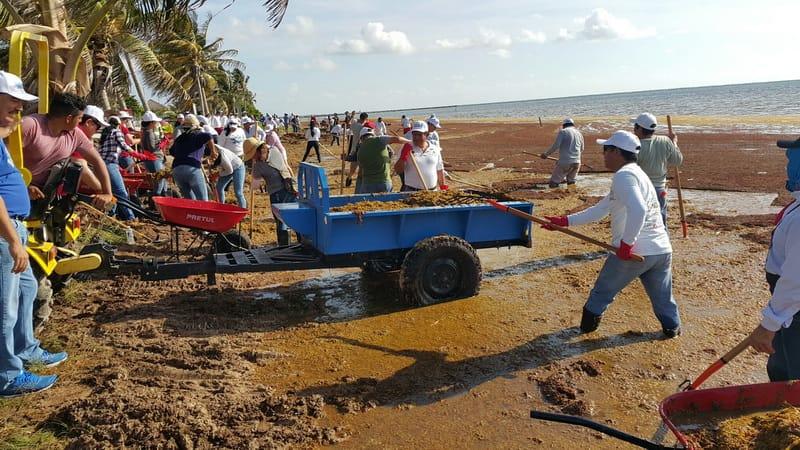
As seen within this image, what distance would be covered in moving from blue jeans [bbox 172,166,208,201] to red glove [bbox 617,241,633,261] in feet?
19.4

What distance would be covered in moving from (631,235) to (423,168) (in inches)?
136

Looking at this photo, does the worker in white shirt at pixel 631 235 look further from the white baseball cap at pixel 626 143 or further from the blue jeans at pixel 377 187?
the blue jeans at pixel 377 187

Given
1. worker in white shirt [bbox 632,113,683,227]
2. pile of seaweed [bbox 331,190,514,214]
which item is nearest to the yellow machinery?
pile of seaweed [bbox 331,190,514,214]

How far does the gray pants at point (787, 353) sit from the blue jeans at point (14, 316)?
4529 millimetres

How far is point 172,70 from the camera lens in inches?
1341

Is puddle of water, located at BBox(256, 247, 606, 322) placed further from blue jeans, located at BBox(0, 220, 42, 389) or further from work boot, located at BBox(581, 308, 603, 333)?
blue jeans, located at BBox(0, 220, 42, 389)

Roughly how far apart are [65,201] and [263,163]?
3.17 meters

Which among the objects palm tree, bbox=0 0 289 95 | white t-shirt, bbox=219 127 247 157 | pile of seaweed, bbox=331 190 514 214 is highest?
palm tree, bbox=0 0 289 95

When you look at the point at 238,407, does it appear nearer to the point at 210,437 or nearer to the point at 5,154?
the point at 210,437

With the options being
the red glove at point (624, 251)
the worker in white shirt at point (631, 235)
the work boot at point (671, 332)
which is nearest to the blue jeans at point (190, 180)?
the worker in white shirt at point (631, 235)

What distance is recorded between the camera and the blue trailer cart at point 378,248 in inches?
213

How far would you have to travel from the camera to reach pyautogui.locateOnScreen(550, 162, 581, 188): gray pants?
13.2 m

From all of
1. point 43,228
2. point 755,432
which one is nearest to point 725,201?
point 755,432

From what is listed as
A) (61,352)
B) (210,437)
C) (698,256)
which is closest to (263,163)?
(61,352)
